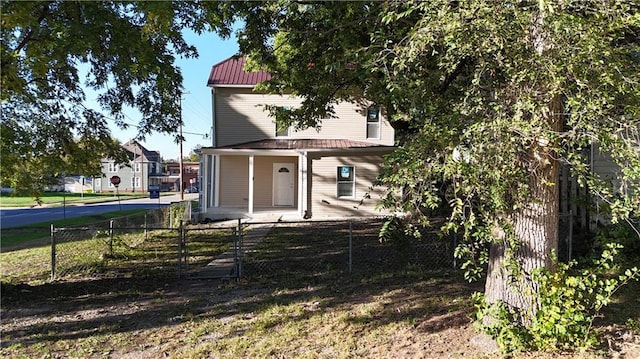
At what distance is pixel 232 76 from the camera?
18.0m

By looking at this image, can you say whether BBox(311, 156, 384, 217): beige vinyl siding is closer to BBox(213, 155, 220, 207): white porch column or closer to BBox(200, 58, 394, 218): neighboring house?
BBox(200, 58, 394, 218): neighboring house

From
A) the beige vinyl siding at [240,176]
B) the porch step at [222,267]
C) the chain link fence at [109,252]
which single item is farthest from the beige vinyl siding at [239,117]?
the porch step at [222,267]

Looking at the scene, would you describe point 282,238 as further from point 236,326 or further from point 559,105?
point 559,105

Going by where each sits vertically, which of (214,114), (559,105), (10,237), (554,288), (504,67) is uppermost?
(214,114)

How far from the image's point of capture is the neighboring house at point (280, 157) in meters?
17.0

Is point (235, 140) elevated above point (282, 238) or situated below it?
above

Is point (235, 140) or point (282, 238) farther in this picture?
point (235, 140)

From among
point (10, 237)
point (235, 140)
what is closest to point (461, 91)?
point (235, 140)

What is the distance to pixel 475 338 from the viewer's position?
178 inches

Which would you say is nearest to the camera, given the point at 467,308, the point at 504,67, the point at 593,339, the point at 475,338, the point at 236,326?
the point at 504,67

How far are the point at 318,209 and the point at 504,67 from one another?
45.2ft

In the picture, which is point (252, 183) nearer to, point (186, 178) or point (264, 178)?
point (264, 178)

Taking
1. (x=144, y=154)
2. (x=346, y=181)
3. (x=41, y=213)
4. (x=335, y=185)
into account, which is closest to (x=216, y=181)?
(x=335, y=185)

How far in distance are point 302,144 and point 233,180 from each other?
3559 mm
